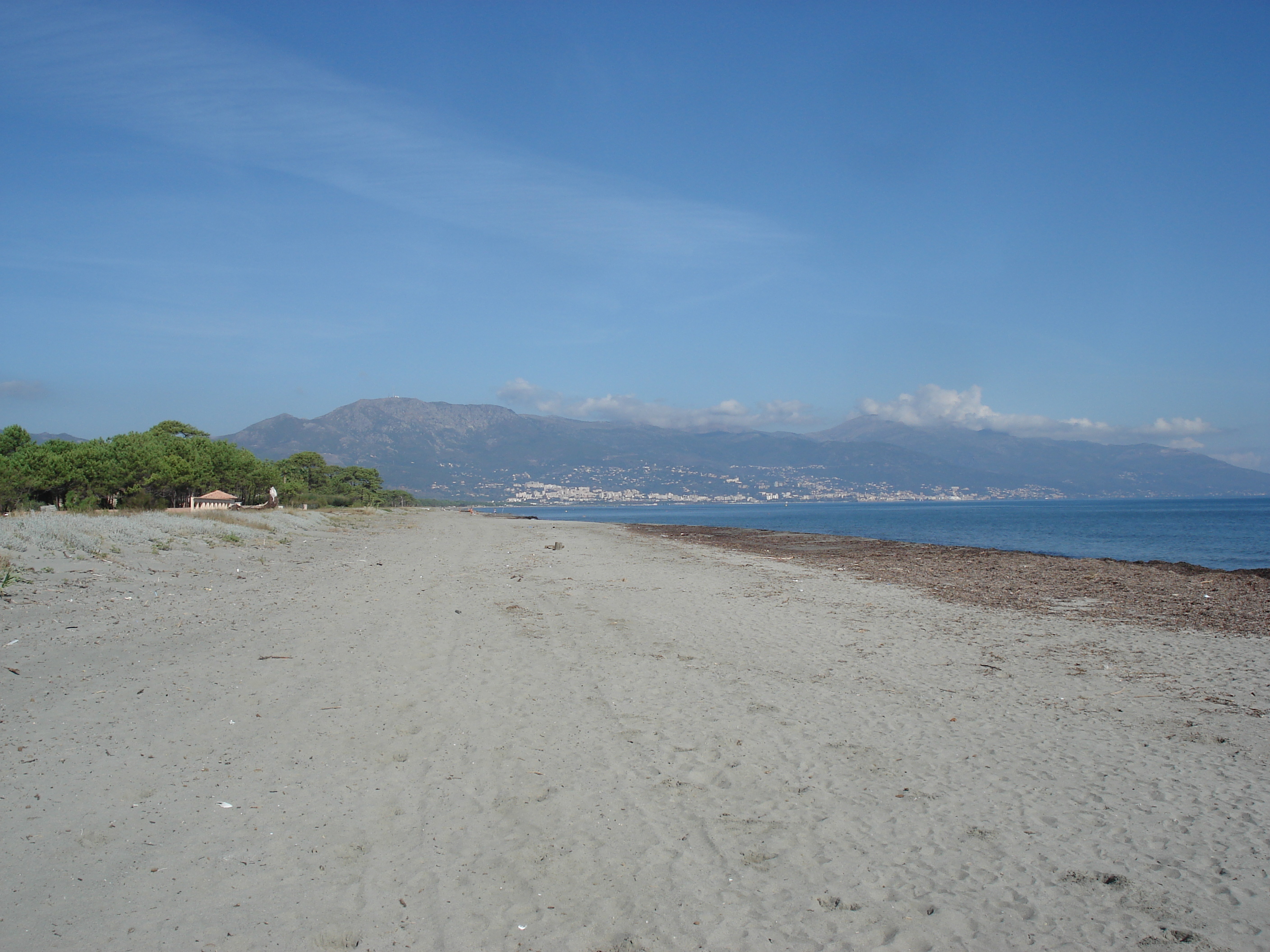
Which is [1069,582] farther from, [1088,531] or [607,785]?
[1088,531]

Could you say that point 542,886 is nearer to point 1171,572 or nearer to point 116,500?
point 1171,572

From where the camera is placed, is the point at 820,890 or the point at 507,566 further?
the point at 507,566

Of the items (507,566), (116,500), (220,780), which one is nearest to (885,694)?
(220,780)

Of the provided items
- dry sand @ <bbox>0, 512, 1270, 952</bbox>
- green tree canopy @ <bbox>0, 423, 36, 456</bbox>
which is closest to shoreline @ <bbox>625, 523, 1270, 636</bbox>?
dry sand @ <bbox>0, 512, 1270, 952</bbox>

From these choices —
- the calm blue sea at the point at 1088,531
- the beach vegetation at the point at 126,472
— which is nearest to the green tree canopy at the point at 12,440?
the beach vegetation at the point at 126,472

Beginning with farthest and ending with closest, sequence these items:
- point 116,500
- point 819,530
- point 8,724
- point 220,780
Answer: point 819,530 → point 116,500 → point 8,724 → point 220,780

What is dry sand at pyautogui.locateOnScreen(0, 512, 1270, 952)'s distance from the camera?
3754mm

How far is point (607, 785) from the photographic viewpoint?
5.43m

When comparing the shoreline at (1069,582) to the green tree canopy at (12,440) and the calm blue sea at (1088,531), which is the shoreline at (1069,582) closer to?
the calm blue sea at (1088,531)

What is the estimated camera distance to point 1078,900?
13.3 feet

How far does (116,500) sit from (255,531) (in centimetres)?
2563

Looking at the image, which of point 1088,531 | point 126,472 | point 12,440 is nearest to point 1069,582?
point 1088,531

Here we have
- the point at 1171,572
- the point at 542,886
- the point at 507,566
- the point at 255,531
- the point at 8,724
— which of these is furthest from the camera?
the point at 255,531

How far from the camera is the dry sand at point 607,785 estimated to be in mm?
3754
